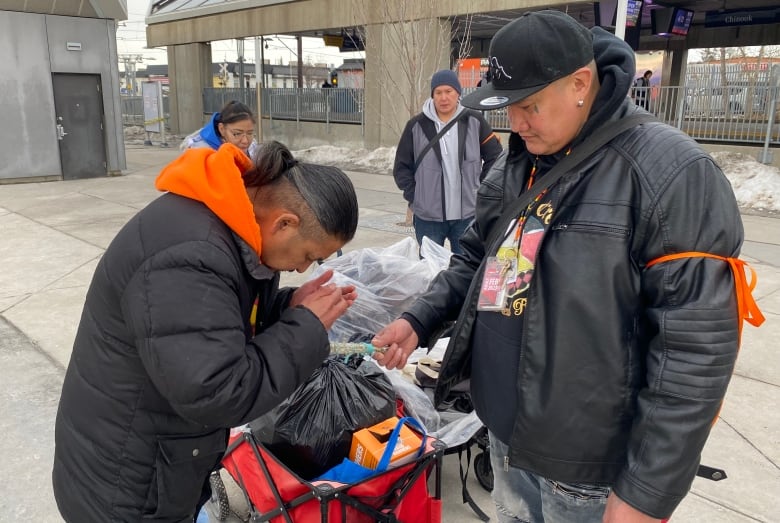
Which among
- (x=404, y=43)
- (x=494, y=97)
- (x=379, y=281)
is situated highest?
(x=404, y=43)

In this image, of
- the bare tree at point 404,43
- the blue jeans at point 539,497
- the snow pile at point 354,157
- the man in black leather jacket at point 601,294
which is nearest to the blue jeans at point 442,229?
the blue jeans at point 539,497

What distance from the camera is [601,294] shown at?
54.5 inches

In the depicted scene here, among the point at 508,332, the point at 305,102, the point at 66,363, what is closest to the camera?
the point at 508,332

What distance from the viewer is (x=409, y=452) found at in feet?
7.54

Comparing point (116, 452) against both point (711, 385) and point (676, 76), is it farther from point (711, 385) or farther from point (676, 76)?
point (676, 76)

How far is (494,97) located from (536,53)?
15 centimetres

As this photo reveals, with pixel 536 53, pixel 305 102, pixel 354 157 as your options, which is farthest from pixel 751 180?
pixel 305 102

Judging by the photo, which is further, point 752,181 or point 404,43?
point 404,43

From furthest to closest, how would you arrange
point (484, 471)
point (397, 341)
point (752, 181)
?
1. point (752, 181)
2. point (484, 471)
3. point (397, 341)

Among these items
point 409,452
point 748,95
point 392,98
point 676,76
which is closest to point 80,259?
point 409,452

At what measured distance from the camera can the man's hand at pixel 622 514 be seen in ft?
4.50

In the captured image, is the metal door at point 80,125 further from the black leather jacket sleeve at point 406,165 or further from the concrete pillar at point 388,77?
the black leather jacket sleeve at point 406,165

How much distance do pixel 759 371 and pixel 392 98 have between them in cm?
1280

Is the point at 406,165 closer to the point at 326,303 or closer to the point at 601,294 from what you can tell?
the point at 326,303
